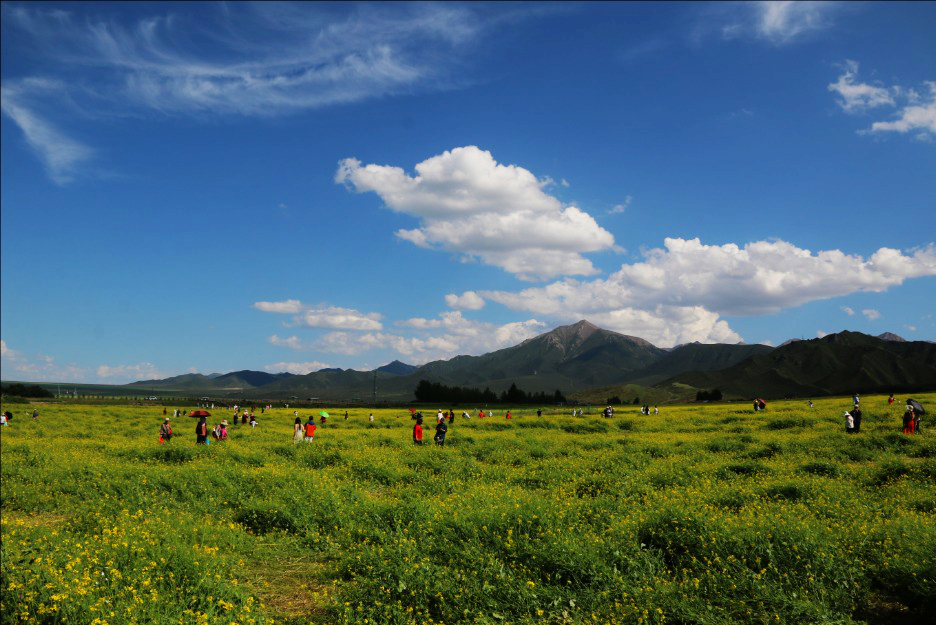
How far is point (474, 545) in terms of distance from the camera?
9.94 m

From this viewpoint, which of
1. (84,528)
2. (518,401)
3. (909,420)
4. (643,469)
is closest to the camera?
(84,528)

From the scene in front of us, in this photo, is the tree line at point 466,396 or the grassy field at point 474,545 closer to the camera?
the grassy field at point 474,545

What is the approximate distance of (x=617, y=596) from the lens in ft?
27.6

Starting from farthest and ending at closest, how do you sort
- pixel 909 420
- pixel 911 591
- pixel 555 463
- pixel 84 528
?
pixel 909 420 < pixel 555 463 < pixel 84 528 < pixel 911 591

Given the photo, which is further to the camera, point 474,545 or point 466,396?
point 466,396

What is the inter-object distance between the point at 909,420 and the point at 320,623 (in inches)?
1108

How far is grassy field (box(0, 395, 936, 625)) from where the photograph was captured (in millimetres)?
7996

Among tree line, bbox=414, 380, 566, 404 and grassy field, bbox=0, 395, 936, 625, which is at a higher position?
grassy field, bbox=0, 395, 936, 625

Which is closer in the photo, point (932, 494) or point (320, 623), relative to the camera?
point (320, 623)

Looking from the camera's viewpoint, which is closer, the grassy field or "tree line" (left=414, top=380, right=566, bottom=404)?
the grassy field

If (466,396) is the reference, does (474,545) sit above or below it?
above

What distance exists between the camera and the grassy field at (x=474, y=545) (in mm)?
7996

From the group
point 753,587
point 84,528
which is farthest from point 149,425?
point 753,587

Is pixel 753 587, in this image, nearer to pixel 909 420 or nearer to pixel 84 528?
pixel 84 528
